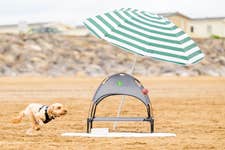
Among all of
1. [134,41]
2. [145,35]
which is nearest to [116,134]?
[134,41]

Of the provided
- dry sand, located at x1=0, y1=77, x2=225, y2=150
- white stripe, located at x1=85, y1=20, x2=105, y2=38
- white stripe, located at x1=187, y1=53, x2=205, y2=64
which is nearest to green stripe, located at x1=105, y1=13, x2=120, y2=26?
white stripe, located at x1=85, y1=20, x2=105, y2=38

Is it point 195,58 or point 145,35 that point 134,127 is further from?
point 145,35

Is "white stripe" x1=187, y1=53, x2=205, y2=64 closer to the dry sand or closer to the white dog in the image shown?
the dry sand

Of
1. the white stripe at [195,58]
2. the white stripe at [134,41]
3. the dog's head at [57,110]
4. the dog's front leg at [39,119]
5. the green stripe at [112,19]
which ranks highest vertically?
the green stripe at [112,19]

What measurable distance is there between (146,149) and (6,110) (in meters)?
7.72

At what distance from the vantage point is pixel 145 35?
11180 millimetres

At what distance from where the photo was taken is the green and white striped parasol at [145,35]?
429 inches

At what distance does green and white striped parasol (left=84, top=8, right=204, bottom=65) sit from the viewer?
10.9m

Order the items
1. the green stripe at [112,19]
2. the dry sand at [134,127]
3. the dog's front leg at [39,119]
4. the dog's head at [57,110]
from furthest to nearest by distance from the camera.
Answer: the green stripe at [112,19] → the dog's front leg at [39,119] → the dog's head at [57,110] → the dry sand at [134,127]

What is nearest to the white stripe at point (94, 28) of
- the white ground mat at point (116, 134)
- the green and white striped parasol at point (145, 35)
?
the green and white striped parasol at point (145, 35)

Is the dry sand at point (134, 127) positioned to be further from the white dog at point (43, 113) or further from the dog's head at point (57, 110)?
the dog's head at point (57, 110)

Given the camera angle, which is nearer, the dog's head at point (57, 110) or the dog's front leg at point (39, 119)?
the dog's head at point (57, 110)

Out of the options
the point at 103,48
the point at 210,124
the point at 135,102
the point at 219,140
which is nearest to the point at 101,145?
the point at 219,140

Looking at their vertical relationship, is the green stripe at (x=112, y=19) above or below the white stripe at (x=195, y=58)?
above
